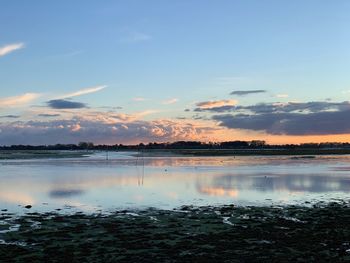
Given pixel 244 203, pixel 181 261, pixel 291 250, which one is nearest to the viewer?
pixel 181 261

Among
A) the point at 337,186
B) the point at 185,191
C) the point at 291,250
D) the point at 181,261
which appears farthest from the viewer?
the point at 337,186

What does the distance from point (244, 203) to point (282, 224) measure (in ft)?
19.5

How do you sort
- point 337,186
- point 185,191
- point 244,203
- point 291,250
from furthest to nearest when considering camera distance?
point 337,186
point 185,191
point 244,203
point 291,250

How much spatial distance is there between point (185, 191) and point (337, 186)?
10.2 meters

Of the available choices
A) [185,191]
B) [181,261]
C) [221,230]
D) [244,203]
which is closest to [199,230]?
[221,230]

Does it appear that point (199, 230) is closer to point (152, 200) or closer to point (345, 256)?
point (345, 256)

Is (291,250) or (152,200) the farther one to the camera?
(152,200)

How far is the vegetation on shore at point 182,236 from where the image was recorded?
1110cm

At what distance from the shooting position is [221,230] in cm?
1446

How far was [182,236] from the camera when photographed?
1353 cm

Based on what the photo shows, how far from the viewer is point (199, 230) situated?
47.6ft

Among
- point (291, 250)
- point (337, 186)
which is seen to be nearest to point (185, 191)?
point (337, 186)

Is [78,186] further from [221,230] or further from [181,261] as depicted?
[181,261]

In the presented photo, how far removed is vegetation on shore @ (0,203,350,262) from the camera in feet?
36.4
